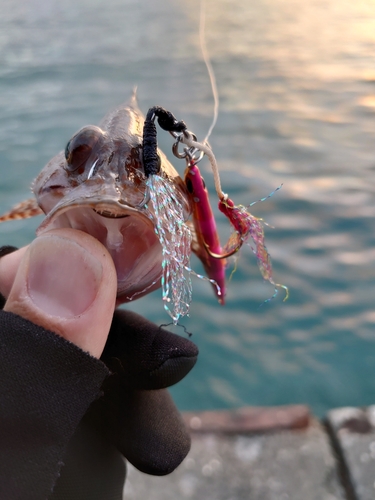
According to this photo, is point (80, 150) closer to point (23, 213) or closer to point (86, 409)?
point (86, 409)

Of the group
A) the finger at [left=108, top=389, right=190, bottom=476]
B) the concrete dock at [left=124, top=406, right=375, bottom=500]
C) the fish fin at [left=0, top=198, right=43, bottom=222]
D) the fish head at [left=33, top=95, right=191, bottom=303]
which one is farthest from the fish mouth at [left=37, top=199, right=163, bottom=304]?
the concrete dock at [left=124, top=406, right=375, bottom=500]

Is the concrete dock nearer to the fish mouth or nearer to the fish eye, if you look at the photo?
the fish mouth

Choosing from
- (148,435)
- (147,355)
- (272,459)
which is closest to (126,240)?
(147,355)

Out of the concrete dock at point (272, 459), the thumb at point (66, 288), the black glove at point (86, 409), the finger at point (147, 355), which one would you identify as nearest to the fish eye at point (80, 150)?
the thumb at point (66, 288)

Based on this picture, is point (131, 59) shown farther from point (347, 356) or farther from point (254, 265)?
point (347, 356)

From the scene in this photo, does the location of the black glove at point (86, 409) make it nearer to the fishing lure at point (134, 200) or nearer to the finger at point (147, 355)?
the finger at point (147, 355)
